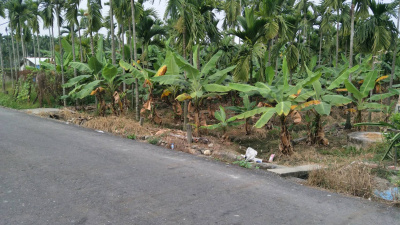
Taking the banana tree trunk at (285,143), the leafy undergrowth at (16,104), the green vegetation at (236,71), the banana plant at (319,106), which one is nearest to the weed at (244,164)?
the green vegetation at (236,71)

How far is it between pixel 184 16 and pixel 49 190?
7681mm

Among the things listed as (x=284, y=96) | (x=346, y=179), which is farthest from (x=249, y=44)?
(x=346, y=179)

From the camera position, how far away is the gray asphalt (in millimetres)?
4695

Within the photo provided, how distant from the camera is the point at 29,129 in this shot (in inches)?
465

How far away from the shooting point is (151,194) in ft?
→ 18.3

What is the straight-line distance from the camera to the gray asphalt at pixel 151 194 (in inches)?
185

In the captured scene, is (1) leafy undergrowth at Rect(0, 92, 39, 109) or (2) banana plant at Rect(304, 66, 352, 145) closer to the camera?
(2) banana plant at Rect(304, 66, 352, 145)

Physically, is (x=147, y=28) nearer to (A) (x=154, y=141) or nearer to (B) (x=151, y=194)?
(A) (x=154, y=141)

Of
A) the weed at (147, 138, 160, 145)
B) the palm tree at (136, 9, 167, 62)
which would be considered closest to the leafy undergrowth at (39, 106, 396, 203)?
the weed at (147, 138, 160, 145)

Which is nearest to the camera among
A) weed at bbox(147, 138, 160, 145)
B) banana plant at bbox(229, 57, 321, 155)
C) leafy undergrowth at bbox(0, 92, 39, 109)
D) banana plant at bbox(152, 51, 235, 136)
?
banana plant at bbox(229, 57, 321, 155)

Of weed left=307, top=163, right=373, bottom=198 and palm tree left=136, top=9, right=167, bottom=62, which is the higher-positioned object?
palm tree left=136, top=9, right=167, bottom=62

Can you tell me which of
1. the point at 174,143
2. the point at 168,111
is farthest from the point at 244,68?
the point at 168,111

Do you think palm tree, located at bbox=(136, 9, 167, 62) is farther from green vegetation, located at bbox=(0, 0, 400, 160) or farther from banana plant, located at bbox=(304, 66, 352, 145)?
banana plant, located at bbox=(304, 66, 352, 145)

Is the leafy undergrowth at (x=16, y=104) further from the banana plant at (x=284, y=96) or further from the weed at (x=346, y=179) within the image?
the weed at (x=346, y=179)
